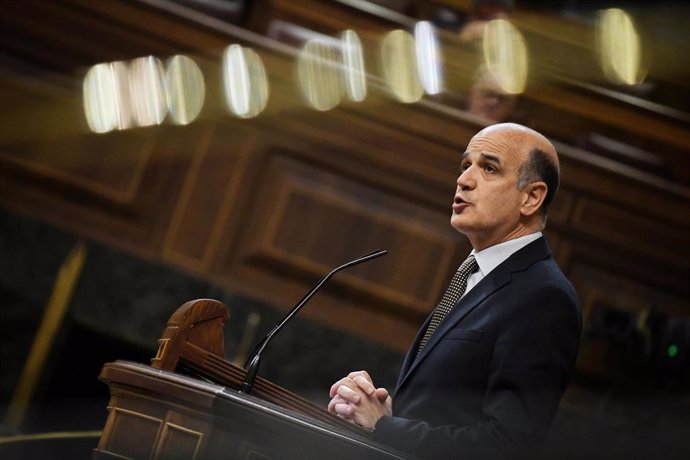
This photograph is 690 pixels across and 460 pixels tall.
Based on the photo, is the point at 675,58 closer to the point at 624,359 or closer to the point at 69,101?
the point at 624,359

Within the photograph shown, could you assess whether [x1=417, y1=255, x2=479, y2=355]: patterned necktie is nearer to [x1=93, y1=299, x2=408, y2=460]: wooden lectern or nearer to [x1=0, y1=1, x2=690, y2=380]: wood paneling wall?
[x1=93, y1=299, x2=408, y2=460]: wooden lectern

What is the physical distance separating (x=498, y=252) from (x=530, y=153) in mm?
70

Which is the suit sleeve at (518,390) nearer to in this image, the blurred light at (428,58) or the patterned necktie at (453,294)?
the patterned necktie at (453,294)

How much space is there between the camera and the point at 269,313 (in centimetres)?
135

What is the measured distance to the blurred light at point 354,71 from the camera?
1.45 m

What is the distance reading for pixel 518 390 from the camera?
64 centimetres

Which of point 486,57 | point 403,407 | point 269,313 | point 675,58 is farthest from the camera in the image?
point 675,58

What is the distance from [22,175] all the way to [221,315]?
75 centimetres

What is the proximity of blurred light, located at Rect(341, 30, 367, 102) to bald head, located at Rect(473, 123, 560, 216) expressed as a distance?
0.70 meters

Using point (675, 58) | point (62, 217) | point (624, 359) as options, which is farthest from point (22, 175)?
point (675, 58)

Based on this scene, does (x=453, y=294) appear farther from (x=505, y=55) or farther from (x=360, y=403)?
(x=505, y=55)

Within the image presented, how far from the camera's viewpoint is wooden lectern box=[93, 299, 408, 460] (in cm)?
58

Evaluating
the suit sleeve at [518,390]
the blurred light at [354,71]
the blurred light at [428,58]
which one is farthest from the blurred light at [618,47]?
the suit sleeve at [518,390]

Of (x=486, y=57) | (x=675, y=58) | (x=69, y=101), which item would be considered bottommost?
(x=69, y=101)
